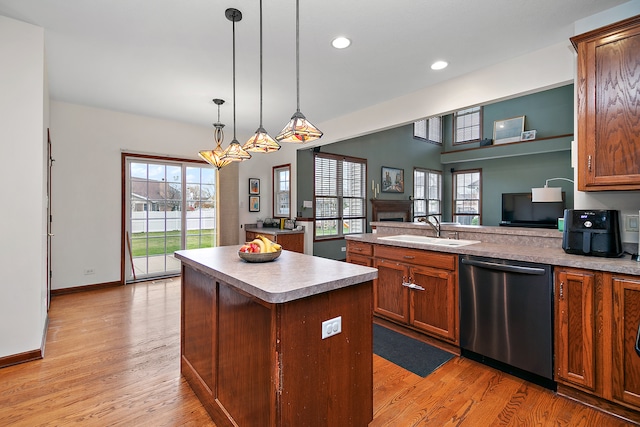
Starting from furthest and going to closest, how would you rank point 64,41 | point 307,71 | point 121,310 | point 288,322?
point 121,310 < point 307,71 < point 64,41 < point 288,322

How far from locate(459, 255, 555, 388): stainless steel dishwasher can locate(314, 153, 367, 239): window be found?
3.90m

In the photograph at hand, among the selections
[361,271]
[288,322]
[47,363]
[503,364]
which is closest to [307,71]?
[361,271]

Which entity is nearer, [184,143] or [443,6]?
[443,6]

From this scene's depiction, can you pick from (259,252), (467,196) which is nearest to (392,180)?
(467,196)

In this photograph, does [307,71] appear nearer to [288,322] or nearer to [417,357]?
[288,322]

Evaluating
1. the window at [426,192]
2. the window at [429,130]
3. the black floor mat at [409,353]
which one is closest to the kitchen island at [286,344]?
the black floor mat at [409,353]

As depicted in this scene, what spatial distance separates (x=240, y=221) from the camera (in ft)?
19.3

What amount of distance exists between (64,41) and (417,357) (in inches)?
164

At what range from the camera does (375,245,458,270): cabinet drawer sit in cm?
256

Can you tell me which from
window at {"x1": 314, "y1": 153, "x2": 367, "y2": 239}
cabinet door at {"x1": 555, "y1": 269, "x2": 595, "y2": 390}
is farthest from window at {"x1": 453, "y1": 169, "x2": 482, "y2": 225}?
cabinet door at {"x1": 555, "y1": 269, "x2": 595, "y2": 390}

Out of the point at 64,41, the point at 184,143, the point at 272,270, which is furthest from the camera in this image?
the point at 184,143

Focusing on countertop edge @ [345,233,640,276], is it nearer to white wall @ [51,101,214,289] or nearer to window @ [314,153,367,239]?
window @ [314,153,367,239]

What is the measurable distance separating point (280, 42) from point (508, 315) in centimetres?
290

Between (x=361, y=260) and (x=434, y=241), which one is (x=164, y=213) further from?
(x=434, y=241)
